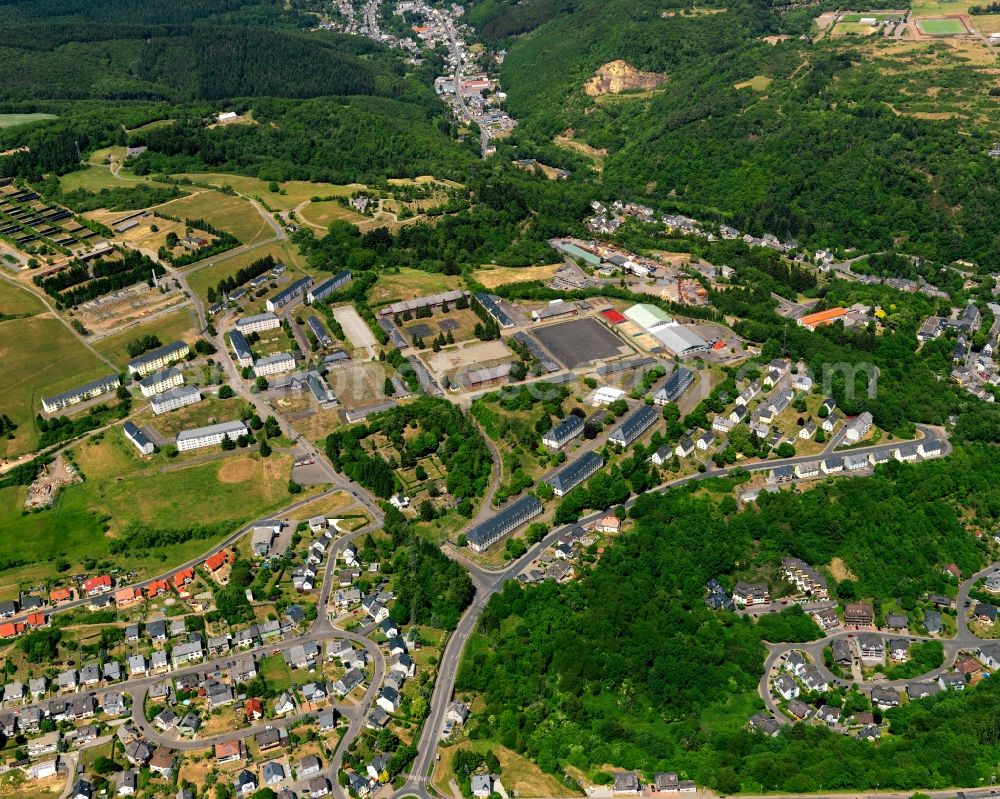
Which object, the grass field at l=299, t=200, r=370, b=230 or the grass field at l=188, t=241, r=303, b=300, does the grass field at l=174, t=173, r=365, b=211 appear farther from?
the grass field at l=188, t=241, r=303, b=300

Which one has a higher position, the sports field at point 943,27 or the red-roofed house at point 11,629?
the sports field at point 943,27

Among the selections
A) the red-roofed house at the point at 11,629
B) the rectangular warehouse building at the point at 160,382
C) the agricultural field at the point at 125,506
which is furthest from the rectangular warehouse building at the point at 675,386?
the red-roofed house at the point at 11,629

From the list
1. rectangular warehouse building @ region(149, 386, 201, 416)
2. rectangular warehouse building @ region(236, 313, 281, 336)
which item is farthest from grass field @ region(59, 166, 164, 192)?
rectangular warehouse building @ region(149, 386, 201, 416)

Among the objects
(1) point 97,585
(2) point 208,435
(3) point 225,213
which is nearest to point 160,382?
(2) point 208,435

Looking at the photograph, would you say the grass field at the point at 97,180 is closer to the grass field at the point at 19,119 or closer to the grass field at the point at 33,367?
the grass field at the point at 19,119

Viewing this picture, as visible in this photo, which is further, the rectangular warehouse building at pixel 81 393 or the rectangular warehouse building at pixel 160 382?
the rectangular warehouse building at pixel 160 382

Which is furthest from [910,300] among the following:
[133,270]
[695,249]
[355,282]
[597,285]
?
[133,270]
